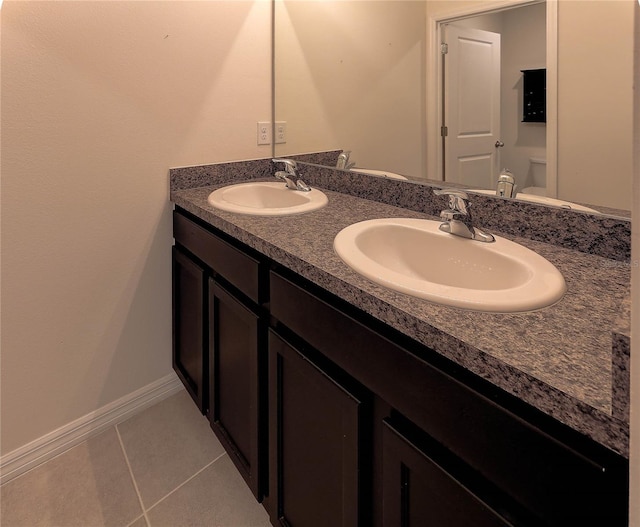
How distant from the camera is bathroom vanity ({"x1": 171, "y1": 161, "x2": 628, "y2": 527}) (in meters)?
0.47

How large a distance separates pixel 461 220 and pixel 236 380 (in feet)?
2.53

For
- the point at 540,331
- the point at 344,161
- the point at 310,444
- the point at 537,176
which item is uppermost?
the point at 344,161

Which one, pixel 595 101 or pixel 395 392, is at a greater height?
pixel 595 101

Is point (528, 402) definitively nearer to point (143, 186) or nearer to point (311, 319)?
point (311, 319)

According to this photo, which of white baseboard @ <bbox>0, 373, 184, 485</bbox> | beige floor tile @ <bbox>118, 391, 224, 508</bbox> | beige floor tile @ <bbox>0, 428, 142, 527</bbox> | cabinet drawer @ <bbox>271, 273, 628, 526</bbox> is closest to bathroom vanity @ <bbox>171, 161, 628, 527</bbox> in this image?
cabinet drawer @ <bbox>271, 273, 628, 526</bbox>

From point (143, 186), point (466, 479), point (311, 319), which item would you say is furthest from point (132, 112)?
point (466, 479)

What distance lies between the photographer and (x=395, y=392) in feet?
2.23

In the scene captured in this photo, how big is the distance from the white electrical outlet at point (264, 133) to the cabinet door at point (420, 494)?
150 centimetres

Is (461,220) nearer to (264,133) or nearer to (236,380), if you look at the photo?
(236,380)

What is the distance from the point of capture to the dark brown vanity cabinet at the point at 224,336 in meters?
1.11

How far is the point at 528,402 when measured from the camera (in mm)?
486

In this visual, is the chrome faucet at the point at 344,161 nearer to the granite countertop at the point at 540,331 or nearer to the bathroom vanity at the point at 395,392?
the bathroom vanity at the point at 395,392

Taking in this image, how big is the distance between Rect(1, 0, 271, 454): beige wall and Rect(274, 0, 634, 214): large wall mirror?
0.48 m

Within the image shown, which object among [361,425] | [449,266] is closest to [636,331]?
[361,425]
